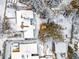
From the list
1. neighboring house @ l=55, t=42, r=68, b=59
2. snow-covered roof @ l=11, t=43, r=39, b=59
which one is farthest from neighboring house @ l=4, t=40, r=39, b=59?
neighboring house @ l=55, t=42, r=68, b=59

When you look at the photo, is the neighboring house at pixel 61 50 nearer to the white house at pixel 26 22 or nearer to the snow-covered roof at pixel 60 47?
the snow-covered roof at pixel 60 47

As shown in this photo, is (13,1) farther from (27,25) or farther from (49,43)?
(49,43)

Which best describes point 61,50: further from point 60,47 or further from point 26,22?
point 26,22

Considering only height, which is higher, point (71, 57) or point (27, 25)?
point (27, 25)

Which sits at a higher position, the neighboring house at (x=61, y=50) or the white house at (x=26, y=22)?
the white house at (x=26, y=22)

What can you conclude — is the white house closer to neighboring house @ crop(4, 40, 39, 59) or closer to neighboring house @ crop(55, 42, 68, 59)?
neighboring house @ crop(4, 40, 39, 59)

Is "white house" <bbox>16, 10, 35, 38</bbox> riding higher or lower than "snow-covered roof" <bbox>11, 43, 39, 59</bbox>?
higher

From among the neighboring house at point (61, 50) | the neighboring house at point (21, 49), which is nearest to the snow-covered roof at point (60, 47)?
the neighboring house at point (61, 50)

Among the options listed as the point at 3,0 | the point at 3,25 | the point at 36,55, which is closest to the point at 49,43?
the point at 36,55
